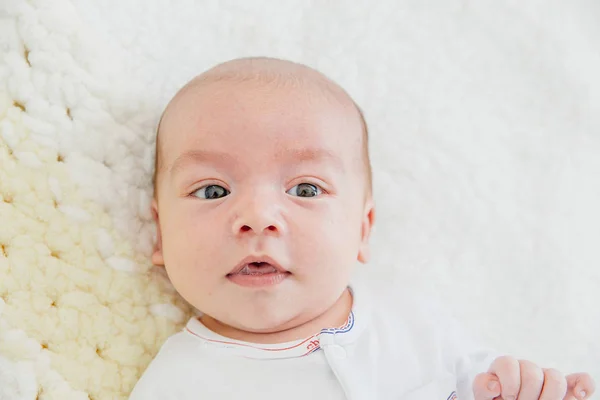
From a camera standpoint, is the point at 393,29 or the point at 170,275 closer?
the point at 170,275

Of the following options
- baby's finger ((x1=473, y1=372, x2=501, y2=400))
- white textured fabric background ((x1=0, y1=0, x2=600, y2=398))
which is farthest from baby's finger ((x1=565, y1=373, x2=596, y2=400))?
white textured fabric background ((x1=0, y1=0, x2=600, y2=398))

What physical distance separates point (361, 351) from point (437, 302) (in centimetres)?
27

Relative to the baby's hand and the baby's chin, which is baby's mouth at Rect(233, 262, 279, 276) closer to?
the baby's chin

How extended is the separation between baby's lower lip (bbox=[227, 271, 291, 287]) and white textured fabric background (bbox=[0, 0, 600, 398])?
0.76 feet

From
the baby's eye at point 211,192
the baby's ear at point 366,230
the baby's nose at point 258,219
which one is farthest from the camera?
the baby's ear at point 366,230

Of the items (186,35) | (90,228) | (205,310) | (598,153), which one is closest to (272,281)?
(205,310)

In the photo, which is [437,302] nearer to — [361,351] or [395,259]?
[395,259]

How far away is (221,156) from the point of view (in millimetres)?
1195

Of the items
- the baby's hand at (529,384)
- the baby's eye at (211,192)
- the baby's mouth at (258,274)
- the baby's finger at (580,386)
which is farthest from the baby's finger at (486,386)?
the baby's eye at (211,192)

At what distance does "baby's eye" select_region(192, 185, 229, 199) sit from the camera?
4.02 ft

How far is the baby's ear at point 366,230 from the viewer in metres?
1.35

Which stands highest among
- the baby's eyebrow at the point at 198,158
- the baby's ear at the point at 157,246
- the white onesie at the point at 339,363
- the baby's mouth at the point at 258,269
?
the baby's eyebrow at the point at 198,158

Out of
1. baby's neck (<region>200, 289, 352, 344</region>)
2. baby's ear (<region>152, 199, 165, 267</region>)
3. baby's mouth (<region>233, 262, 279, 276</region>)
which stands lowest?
baby's neck (<region>200, 289, 352, 344</region>)

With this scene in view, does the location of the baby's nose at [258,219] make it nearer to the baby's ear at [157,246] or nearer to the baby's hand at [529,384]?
the baby's ear at [157,246]
